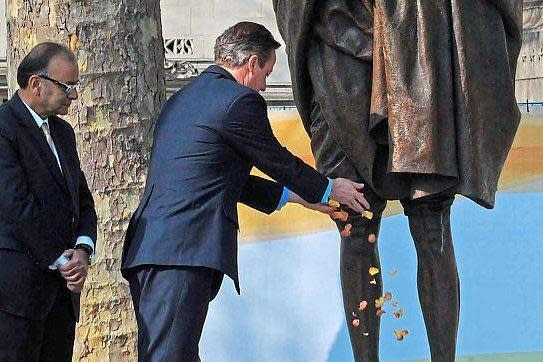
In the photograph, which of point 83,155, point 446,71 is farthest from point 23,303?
point 83,155

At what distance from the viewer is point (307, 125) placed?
537 centimetres

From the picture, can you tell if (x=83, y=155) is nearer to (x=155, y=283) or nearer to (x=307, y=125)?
(x=307, y=125)

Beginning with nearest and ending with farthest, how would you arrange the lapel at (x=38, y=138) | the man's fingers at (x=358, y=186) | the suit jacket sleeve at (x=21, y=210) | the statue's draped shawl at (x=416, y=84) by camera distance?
Answer: the suit jacket sleeve at (x=21, y=210), the lapel at (x=38, y=138), the man's fingers at (x=358, y=186), the statue's draped shawl at (x=416, y=84)

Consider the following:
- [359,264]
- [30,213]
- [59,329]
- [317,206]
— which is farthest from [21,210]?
[359,264]

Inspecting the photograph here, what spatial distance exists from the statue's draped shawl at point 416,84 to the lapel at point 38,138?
1041 millimetres

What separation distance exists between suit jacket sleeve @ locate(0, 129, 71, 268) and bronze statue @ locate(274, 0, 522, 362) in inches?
45.9

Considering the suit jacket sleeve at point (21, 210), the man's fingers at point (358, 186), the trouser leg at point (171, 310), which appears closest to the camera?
the trouser leg at point (171, 310)

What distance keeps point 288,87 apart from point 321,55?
12396 millimetres

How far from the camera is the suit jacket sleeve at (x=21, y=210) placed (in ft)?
15.0

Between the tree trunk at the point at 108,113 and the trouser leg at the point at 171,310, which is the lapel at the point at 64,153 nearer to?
the trouser leg at the point at 171,310

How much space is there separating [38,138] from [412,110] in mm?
1330

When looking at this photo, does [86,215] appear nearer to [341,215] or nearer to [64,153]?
[64,153]

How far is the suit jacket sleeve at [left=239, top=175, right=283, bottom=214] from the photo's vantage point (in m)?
4.91

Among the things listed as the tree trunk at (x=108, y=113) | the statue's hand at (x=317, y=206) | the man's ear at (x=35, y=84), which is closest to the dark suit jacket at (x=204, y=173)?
the statue's hand at (x=317, y=206)
